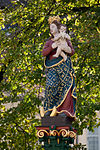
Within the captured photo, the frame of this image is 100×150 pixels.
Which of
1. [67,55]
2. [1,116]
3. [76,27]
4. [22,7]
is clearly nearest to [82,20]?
[76,27]

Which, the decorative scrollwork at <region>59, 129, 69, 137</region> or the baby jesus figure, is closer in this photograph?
the decorative scrollwork at <region>59, 129, 69, 137</region>

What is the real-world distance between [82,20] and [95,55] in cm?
150

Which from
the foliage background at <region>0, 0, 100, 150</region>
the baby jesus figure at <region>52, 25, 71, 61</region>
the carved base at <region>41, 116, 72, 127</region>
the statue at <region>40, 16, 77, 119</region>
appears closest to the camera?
the carved base at <region>41, 116, 72, 127</region>

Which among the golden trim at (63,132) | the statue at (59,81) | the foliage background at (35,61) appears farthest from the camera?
the foliage background at (35,61)

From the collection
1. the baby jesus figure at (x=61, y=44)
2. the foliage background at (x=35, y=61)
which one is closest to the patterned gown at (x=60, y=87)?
the baby jesus figure at (x=61, y=44)

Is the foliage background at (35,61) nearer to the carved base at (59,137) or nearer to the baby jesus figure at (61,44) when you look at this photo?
the baby jesus figure at (61,44)

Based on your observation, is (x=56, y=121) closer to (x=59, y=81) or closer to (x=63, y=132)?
(x=63, y=132)

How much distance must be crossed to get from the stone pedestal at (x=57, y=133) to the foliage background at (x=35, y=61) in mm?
6102

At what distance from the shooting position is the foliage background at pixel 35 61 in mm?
16141

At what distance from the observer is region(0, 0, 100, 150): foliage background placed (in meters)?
16.1

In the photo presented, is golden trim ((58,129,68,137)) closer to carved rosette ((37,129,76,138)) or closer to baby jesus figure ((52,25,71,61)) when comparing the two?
carved rosette ((37,129,76,138))

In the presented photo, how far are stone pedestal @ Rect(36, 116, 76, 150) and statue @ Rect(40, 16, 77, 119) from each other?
0.19 metres

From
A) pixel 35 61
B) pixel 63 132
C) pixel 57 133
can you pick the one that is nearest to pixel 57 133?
pixel 57 133

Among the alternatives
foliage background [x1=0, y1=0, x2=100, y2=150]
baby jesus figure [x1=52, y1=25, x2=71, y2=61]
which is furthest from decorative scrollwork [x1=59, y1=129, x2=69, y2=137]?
foliage background [x1=0, y1=0, x2=100, y2=150]
